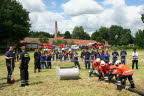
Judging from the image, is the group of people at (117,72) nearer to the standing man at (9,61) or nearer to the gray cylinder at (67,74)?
the gray cylinder at (67,74)

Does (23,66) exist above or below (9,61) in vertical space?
below

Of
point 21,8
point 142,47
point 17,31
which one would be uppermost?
point 21,8

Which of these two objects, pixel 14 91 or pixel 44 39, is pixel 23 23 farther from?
pixel 14 91

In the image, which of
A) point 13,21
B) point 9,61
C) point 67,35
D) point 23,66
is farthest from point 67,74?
point 67,35

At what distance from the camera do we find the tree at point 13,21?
4613 cm

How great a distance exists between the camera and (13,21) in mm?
49469

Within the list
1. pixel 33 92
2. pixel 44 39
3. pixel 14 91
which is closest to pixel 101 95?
pixel 33 92

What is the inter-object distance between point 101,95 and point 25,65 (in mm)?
4487

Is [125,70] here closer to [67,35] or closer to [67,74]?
[67,74]

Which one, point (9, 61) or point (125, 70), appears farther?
point (9, 61)

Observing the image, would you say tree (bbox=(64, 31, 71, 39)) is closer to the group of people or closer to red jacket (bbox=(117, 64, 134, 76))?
the group of people

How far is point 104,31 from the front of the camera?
387ft

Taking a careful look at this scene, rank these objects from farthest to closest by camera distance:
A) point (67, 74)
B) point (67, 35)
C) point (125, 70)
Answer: point (67, 35) → point (67, 74) → point (125, 70)

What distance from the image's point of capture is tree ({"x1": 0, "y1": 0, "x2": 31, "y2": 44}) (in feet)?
151
